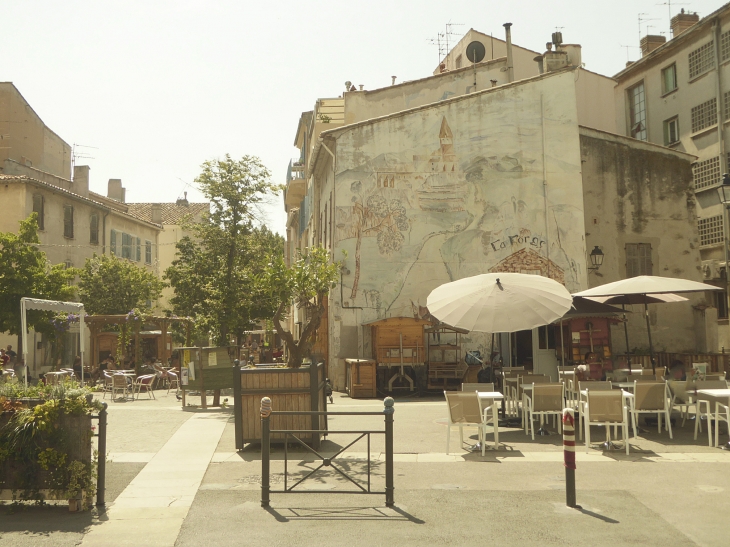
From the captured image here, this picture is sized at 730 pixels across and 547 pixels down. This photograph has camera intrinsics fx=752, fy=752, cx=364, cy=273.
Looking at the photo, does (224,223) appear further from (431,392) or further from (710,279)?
(710,279)

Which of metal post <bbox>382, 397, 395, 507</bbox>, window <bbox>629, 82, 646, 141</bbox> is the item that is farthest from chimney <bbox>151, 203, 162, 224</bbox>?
metal post <bbox>382, 397, 395, 507</bbox>

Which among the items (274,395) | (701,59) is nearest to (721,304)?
(701,59)

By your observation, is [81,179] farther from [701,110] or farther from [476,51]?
[701,110]

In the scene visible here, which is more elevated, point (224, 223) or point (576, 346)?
point (224, 223)

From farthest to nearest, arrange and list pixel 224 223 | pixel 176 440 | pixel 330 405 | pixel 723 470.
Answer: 1. pixel 224 223
2. pixel 330 405
3. pixel 176 440
4. pixel 723 470

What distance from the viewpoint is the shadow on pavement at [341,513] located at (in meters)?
6.97

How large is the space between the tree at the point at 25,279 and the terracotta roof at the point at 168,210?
25.2 metres

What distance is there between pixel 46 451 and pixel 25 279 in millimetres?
22806

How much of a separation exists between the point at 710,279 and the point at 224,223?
18.7m

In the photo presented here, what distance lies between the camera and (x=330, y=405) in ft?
57.5

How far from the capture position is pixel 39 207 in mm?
36125

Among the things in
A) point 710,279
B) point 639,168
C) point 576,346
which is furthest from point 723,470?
point 710,279

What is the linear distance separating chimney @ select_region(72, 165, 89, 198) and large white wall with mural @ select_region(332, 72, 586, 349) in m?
25.9

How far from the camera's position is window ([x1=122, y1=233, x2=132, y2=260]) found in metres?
45.5
